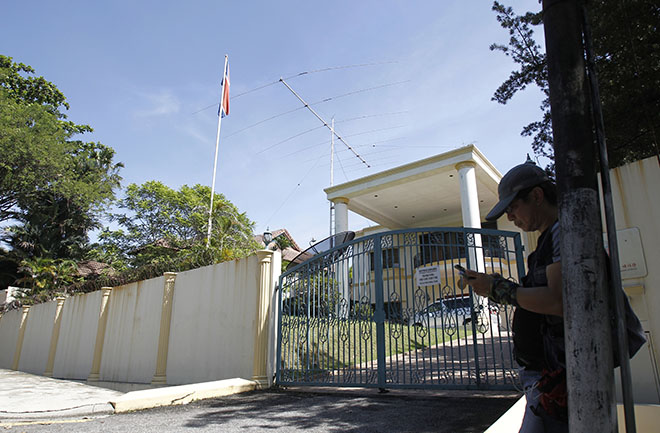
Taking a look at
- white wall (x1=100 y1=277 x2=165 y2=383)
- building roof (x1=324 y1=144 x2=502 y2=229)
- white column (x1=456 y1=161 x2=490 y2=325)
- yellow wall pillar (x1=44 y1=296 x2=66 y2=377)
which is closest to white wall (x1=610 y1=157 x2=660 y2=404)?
white wall (x1=100 y1=277 x2=165 y2=383)

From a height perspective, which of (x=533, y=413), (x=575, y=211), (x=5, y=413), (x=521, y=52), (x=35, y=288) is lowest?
(x=5, y=413)

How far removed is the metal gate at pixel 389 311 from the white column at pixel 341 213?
33.3ft

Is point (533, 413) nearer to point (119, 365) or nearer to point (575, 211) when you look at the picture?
point (575, 211)

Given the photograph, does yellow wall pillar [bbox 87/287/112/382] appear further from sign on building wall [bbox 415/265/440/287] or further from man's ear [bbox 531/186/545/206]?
man's ear [bbox 531/186/545/206]

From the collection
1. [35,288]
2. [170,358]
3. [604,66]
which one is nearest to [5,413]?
[170,358]

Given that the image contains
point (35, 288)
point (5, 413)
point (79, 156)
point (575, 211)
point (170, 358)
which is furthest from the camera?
point (79, 156)

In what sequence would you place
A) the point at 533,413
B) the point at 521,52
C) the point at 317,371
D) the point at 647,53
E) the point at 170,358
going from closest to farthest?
1. the point at 533,413
2. the point at 647,53
3. the point at 317,371
4. the point at 521,52
5. the point at 170,358

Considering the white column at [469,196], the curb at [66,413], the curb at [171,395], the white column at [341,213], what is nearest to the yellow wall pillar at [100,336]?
the curb at [66,413]

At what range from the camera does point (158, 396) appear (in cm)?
518

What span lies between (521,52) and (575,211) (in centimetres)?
732

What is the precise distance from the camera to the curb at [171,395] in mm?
4953

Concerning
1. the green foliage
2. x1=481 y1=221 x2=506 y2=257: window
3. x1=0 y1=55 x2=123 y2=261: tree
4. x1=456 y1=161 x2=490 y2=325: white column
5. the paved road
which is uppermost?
x1=0 y1=55 x2=123 y2=261: tree

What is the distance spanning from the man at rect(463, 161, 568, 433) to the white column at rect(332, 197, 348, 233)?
15718 millimetres

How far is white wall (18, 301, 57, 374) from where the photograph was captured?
602 inches
